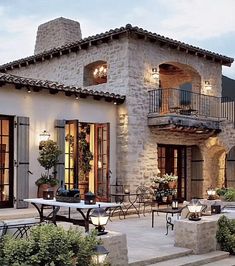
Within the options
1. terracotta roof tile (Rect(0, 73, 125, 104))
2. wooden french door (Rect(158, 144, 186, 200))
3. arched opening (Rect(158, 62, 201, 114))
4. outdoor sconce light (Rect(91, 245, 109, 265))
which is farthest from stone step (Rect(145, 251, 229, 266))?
wooden french door (Rect(158, 144, 186, 200))

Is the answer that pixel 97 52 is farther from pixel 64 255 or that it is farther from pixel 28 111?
pixel 64 255

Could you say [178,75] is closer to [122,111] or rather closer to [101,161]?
[122,111]

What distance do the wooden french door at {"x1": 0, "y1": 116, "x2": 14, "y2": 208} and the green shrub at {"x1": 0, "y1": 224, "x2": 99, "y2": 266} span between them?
20.7 feet

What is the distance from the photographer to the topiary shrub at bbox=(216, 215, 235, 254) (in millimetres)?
8359

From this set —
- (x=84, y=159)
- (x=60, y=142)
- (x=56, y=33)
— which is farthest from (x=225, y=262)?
(x=56, y=33)

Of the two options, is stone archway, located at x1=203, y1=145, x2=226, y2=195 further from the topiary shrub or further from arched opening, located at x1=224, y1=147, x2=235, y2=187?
the topiary shrub

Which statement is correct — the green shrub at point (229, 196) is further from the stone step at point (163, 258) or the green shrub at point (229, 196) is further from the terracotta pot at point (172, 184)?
the stone step at point (163, 258)

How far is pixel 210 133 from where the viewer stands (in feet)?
51.7

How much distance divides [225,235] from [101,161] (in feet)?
20.5

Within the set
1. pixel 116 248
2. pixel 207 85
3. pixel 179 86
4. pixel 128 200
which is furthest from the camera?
pixel 179 86

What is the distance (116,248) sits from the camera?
6.48 meters

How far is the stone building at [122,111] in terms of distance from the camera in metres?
11.9

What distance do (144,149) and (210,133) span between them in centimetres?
282

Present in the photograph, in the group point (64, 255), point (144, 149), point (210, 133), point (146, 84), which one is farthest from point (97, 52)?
point (64, 255)
